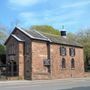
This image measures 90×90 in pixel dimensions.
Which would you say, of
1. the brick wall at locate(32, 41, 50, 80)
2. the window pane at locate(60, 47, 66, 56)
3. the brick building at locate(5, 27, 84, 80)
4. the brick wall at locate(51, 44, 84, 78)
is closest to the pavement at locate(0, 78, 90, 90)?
the brick wall at locate(32, 41, 50, 80)

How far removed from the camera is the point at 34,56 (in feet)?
182

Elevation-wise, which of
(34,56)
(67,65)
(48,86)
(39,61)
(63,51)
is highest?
(63,51)

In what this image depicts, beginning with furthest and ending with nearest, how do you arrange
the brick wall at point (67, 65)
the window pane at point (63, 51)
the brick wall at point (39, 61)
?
the window pane at point (63, 51) < the brick wall at point (67, 65) < the brick wall at point (39, 61)

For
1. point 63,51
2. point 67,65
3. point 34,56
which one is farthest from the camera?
point 67,65

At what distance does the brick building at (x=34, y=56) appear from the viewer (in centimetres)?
5517

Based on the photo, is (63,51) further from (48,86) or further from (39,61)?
(48,86)

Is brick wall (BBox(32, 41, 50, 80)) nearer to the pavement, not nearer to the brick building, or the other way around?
the brick building

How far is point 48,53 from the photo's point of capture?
193 feet

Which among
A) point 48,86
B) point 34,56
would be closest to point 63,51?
point 34,56

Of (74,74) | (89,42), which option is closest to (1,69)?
(74,74)

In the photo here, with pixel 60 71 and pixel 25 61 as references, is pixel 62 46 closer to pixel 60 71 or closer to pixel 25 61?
pixel 60 71

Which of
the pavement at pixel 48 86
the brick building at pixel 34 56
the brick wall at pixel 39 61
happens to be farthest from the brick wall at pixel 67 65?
the pavement at pixel 48 86

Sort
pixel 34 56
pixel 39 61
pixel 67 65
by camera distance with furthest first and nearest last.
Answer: pixel 67 65
pixel 39 61
pixel 34 56

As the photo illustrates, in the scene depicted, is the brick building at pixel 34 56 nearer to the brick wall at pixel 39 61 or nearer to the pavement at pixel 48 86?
the brick wall at pixel 39 61
